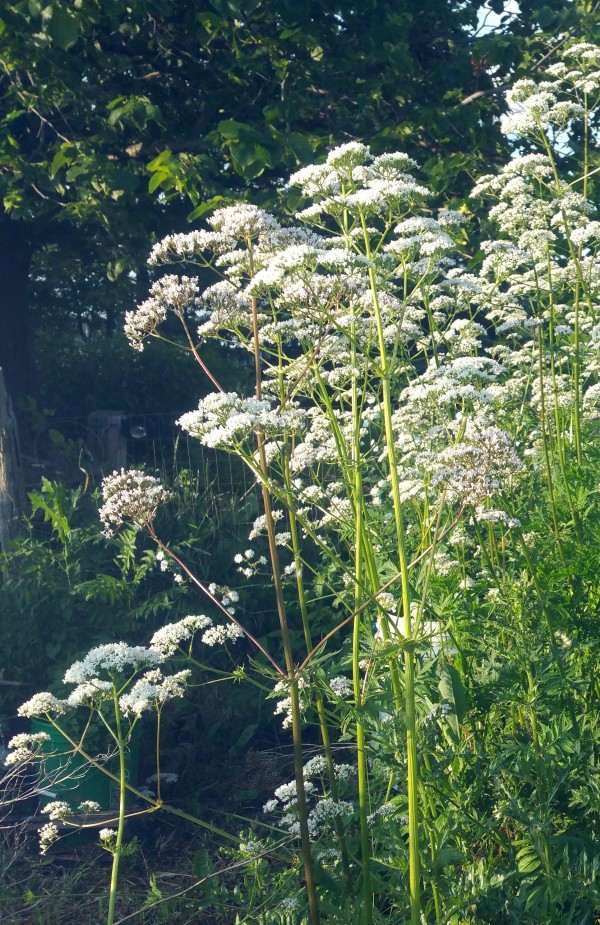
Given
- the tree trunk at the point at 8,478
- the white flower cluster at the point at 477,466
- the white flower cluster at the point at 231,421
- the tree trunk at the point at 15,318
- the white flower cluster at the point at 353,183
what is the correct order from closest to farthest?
1. the white flower cluster at the point at 231,421
2. the white flower cluster at the point at 477,466
3. the white flower cluster at the point at 353,183
4. the tree trunk at the point at 8,478
5. the tree trunk at the point at 15,318

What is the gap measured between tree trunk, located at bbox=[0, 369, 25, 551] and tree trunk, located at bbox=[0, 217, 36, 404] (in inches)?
122

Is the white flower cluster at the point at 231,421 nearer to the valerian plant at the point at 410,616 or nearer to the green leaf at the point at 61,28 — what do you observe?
the valerian plant at the point at 410,616

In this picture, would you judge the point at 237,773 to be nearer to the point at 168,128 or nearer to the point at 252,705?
the point at 252,705

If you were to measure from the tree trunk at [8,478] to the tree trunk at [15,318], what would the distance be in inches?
122

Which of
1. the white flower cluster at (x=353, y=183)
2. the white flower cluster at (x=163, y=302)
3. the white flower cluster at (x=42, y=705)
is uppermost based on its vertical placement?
the white flower cluster at (x=353, y=183)

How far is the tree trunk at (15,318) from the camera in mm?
10133

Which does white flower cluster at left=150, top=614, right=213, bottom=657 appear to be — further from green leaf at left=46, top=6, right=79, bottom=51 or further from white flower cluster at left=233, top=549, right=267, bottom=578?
green leaf at left=46, top=6, right=79, bottom=51

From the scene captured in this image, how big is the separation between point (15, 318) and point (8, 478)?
3815 mm

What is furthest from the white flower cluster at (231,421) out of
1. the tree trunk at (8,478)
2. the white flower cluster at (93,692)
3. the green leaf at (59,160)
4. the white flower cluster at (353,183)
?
the green leaf at (59,160)

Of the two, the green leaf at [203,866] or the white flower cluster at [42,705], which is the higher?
the white flower cluster at [42,705]

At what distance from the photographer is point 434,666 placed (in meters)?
3.17

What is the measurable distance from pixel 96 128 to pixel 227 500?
3666 millimetres

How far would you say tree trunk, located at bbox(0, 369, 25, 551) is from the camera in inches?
269

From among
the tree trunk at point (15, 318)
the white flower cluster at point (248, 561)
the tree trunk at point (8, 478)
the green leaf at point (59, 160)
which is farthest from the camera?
the tree trunk at point (15, 318)
